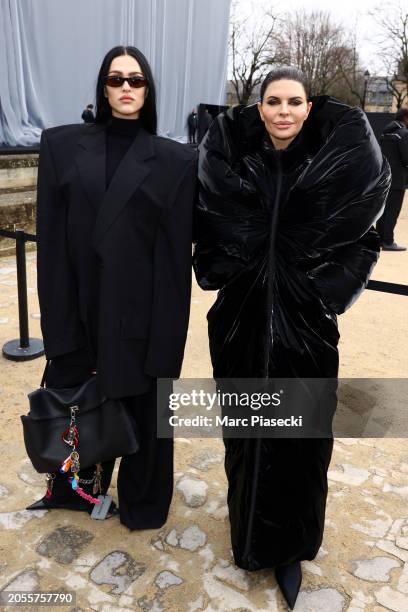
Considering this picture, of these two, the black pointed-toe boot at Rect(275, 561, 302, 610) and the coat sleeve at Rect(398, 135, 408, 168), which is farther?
the coat sleeve at Rect(398, 135, 408, 168)

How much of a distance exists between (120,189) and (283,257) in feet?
1.94

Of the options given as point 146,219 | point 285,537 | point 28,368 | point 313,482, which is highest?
point 146,219

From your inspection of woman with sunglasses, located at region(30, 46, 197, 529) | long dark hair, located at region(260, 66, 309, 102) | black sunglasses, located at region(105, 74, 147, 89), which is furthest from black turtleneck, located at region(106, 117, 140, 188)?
long dark hair, located at region(260, 66, 309, 102)

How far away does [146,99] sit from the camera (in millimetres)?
1951

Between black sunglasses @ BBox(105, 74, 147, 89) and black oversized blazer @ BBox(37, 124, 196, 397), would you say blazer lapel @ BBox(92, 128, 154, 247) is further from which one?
black sunglasses @ BBox(105, 74, 147, 89)

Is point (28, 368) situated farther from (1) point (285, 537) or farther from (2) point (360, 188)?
(2) point (360, 188)

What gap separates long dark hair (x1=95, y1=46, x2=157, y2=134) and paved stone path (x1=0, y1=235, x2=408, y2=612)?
139 cm

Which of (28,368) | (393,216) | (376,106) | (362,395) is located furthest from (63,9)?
(376,106)

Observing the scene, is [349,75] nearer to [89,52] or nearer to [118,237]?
[89,52]

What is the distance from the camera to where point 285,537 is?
2020 millimetres

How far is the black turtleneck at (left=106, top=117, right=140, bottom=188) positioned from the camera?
1.97m

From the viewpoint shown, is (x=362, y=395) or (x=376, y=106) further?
(x=376, y=106)

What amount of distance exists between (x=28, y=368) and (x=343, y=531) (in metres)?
2.47

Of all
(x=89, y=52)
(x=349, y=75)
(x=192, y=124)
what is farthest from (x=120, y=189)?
(x=349, y=75)
